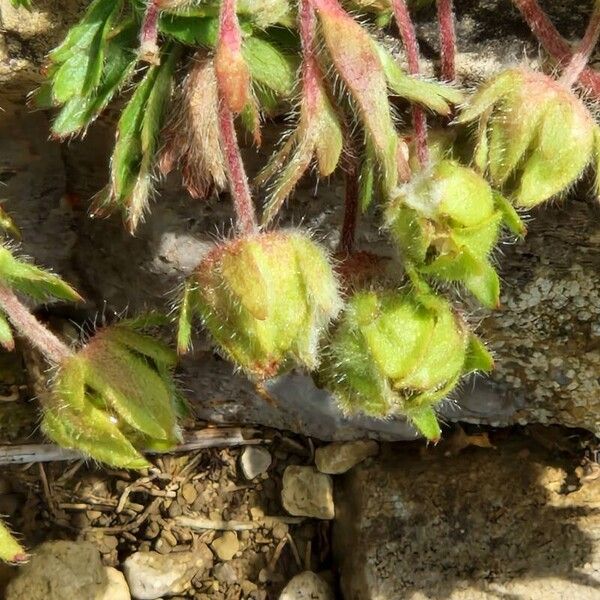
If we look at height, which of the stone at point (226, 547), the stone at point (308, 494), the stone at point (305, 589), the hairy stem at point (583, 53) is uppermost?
the hairy stem at point (583, 53)

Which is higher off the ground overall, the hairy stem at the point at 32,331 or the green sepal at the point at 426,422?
the hairy stem at the point at 32,331

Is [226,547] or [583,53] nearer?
[583,53]

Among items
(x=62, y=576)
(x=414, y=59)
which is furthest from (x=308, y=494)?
(x=414, y=59)

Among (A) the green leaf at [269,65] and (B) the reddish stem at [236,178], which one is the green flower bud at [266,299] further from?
(A) the green leaf at [269,65]

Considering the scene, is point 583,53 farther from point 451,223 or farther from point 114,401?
point 114,401

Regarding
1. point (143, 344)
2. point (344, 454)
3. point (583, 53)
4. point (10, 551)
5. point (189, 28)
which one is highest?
point (189, 28)

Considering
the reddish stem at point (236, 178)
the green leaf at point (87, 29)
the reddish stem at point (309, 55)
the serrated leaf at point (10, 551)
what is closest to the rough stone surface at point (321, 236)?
the green leaf at point (87, 29)

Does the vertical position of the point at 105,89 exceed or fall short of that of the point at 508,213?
it exceeds it
